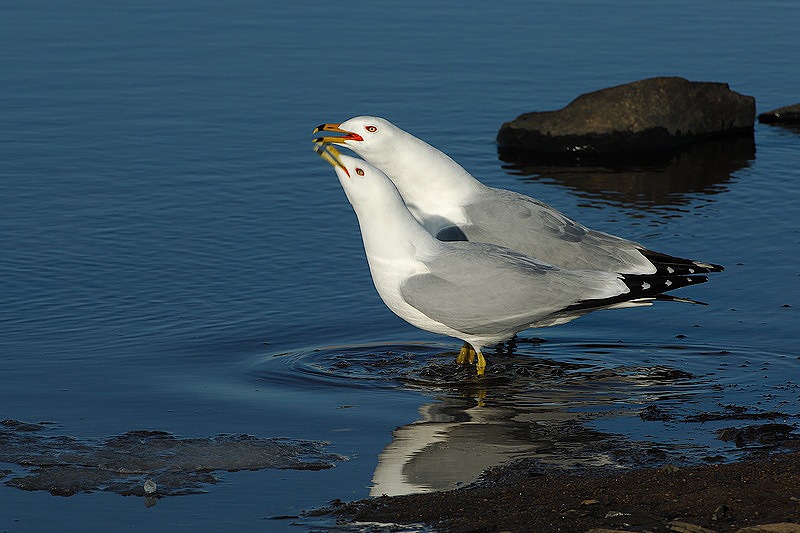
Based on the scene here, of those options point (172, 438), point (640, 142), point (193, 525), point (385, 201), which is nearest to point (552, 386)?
point (385, 201)

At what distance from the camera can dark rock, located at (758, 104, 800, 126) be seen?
1530 cm

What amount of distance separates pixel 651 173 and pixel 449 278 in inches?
248

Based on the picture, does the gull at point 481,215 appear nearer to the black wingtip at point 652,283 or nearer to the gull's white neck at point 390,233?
the black wingtip at point 652,283

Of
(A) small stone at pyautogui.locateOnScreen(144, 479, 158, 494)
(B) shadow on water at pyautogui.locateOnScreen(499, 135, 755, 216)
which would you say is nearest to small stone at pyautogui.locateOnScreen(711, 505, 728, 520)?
(A) small stone at pyautogui.locateOnScreen(144, 479, 158, 494)

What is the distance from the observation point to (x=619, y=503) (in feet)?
19.2

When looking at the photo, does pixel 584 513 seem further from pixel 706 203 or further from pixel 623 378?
pixel 706 203

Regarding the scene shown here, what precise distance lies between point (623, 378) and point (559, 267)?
30.4 inches

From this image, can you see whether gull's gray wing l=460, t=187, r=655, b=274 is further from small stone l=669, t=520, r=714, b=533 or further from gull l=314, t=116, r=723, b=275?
small stone l=669, t=520, r=714, b=533

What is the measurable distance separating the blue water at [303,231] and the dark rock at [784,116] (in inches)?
16.8

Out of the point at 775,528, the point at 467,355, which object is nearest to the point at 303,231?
the point at 467,355

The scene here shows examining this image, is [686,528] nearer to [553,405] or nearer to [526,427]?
[526,427]

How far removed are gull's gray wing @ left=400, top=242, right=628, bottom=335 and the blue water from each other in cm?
47

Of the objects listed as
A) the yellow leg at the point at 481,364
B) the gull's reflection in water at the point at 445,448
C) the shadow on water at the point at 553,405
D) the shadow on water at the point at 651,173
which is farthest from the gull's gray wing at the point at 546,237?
the shadow on water at the point at 651,173

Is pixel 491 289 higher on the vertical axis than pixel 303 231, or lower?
lower
